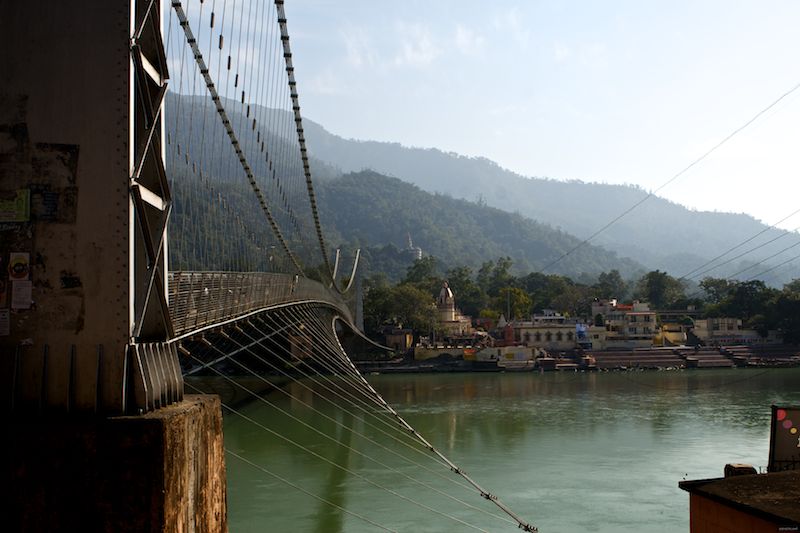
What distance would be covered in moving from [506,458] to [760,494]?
9917 millimetres

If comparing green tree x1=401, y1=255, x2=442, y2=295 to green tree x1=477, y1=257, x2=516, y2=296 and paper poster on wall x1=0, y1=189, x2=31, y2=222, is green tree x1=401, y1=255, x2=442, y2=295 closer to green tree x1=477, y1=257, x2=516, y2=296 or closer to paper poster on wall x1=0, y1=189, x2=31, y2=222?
green tree x1=477, y1=257, x2=516, y2=296

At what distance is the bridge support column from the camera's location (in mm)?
3252

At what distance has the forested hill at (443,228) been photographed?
145 m

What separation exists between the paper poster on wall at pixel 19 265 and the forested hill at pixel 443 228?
409 ft

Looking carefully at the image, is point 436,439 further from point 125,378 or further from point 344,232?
point 344,232

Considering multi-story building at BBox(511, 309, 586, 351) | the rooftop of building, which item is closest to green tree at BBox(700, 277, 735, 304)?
multi-story building at BBox(511, 309, 586, 351)

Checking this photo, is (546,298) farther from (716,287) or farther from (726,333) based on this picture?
(726,333)

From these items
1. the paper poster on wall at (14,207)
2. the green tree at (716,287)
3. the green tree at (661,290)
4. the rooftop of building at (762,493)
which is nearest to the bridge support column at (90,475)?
the paper poster on wall at (14,207)

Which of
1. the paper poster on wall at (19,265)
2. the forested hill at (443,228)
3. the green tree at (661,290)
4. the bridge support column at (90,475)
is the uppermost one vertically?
the forested hill at (443,228)

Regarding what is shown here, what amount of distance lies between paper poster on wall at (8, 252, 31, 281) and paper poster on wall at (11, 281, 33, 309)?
3 centimetres

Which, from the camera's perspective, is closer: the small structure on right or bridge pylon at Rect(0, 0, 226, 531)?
bridge pylon at Rect(0, 0, 226, 531)

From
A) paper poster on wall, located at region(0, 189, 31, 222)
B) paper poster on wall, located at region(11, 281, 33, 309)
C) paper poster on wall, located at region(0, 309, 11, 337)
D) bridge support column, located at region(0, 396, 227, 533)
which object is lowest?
bridge support column, located at region(0, 396, 227, 533)

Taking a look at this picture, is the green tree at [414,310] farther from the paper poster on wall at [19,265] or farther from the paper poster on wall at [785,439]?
the paper poster on wall at [19,265]

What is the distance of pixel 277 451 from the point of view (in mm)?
15883
